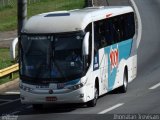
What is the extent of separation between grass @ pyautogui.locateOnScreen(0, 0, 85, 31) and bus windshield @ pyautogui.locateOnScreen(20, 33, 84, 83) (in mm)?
33084

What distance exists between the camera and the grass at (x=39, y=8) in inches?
2352

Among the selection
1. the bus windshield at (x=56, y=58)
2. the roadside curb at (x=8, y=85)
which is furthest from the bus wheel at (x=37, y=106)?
the roadside curb at (x=8, y=85)

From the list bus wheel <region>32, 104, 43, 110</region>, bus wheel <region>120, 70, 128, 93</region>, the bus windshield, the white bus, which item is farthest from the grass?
the bus windshield

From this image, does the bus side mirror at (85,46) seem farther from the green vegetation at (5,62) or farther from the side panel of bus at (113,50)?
the green vegetation at (5,62)

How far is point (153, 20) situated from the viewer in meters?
51.5

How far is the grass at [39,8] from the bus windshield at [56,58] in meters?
33.1

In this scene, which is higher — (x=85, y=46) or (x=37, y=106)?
(x=85, y=46)

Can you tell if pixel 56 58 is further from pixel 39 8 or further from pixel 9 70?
pixel 39 8

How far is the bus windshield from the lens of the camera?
21.9m

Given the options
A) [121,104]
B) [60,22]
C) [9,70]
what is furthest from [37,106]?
[9,70]

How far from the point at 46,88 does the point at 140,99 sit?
393cm

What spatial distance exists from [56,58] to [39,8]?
1680 inches

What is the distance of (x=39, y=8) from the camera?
64312mm

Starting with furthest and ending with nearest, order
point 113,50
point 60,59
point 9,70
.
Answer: point 9,70 < point 113,50 < point 60,59
